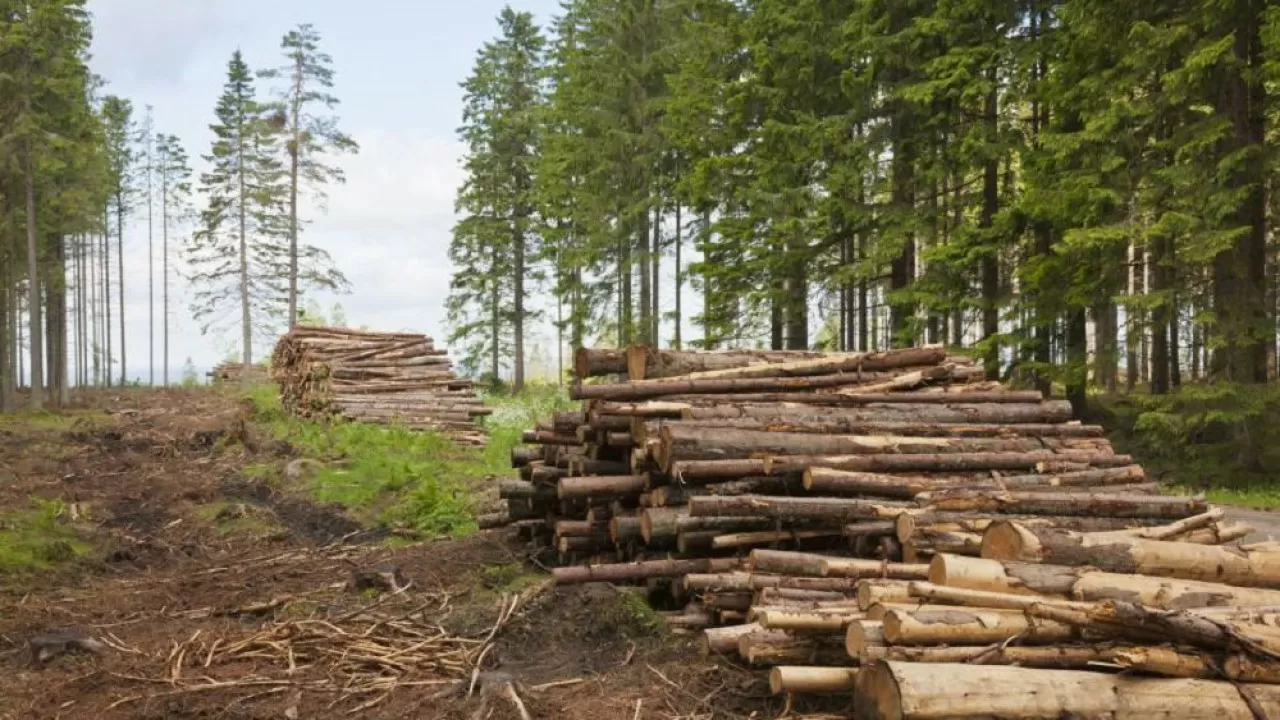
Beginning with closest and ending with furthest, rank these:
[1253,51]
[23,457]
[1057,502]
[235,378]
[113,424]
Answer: [1057,502], [1253,51], [23,457], [113,424], [235,378]

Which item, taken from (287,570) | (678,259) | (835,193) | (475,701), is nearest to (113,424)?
(678,259)

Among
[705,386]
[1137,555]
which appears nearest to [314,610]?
[705,386]

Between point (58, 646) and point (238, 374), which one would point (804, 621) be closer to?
point (58, 646)

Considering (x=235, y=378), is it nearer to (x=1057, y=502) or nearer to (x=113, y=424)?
(x=113, y=424)

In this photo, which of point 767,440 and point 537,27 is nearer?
point 767,440

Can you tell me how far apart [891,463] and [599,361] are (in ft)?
8.87

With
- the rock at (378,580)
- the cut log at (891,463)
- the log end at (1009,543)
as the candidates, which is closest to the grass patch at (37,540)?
the rock at (378,580)

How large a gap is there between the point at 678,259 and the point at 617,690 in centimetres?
2163

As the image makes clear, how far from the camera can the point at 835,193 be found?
19125 mm

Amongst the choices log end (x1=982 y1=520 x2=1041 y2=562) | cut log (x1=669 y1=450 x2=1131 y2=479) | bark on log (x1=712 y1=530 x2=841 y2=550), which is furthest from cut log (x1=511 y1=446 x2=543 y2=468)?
log end (x1=982 y1=520 x2=1041 y2=562)

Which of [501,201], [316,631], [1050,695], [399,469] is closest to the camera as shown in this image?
[1050,695]

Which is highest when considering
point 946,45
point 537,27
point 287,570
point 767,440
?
point 537,27

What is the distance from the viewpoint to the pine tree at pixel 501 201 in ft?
112

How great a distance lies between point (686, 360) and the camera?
8211 mm
